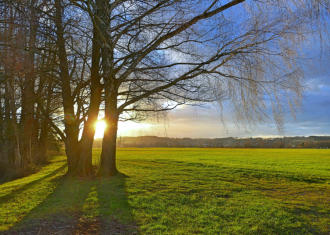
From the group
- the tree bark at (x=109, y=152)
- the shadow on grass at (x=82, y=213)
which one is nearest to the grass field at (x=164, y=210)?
the shadow on grass at (x=82, y=213)

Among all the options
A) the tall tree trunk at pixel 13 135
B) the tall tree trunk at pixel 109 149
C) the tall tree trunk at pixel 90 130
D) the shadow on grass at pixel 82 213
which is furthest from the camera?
the tall tree trunk at pixel 13 135

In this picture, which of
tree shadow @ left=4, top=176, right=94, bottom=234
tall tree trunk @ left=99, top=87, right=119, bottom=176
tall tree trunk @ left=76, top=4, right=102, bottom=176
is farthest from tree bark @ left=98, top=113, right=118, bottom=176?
tree shadow @ left=4, top=176, right=94, bottom=234

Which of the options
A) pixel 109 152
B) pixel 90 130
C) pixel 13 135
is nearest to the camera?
pixel 90 130

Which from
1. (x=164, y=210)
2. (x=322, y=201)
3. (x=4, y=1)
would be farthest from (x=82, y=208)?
(x=322, y=201)

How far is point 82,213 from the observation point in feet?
18.7

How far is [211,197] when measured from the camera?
7.16 m

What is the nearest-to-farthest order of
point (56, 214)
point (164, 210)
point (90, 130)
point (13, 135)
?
point (56, 214) → point (164, 210) → point (90, 130) → point (13, 135)

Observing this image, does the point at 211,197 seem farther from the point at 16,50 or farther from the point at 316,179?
the point at 316,179

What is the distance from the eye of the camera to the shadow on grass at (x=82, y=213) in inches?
187

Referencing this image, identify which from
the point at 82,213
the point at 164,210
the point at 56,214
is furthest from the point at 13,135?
the point at 164,210

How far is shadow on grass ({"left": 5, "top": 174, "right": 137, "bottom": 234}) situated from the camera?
476 centimetres

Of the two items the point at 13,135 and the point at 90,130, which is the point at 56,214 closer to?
the point at 90,130

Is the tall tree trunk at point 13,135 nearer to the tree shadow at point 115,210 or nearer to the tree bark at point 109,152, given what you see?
the tree bark at point 109,152

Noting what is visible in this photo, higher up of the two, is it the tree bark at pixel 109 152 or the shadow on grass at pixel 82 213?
the tree bark at pixel 109 152
